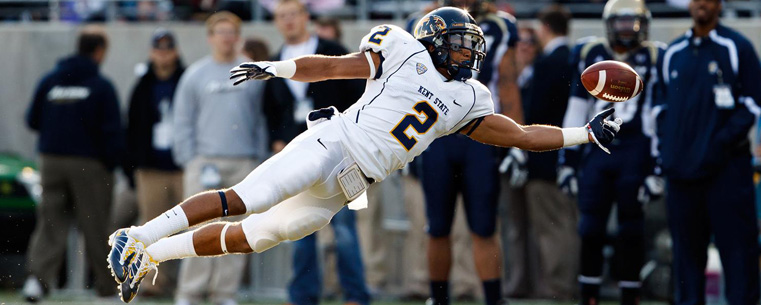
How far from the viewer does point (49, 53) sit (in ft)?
41.8

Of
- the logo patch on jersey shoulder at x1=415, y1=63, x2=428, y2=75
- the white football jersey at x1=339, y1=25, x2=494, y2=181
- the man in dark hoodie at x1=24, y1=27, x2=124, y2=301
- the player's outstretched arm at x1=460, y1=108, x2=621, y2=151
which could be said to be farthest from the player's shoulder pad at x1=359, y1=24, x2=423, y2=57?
the man in dark hoodie at x1=24, y1=27, x2=124, y2=301

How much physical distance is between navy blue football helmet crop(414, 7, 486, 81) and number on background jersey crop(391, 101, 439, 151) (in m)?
0.27

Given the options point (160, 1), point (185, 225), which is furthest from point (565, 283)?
point (160, 1)

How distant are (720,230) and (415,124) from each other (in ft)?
8.43

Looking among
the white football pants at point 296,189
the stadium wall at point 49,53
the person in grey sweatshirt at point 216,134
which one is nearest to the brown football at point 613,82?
the white football pants at point 296,189

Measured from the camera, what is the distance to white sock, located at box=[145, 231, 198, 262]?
271 inches

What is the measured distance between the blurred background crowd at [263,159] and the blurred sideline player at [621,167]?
25 millimetres

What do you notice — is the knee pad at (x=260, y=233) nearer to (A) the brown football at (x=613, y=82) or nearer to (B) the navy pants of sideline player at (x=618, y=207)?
(A) the brown football at (x=613, y=82)

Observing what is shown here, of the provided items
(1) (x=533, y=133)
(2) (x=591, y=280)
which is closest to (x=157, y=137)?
(2) (x=591, y=280)

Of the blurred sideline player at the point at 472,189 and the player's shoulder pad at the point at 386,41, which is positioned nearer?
the player's shoulder pad at the point at 386,41

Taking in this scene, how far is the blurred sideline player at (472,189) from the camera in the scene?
8.41 meters

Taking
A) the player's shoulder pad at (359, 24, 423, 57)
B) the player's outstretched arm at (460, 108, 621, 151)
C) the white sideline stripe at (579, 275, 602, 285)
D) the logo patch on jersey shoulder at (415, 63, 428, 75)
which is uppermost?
the player's shoulder pad at (359, 24, 423, 57)

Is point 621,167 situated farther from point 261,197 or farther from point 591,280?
point 261,197

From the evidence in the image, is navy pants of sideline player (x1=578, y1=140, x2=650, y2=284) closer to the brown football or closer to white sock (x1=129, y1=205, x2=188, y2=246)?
the brown football
